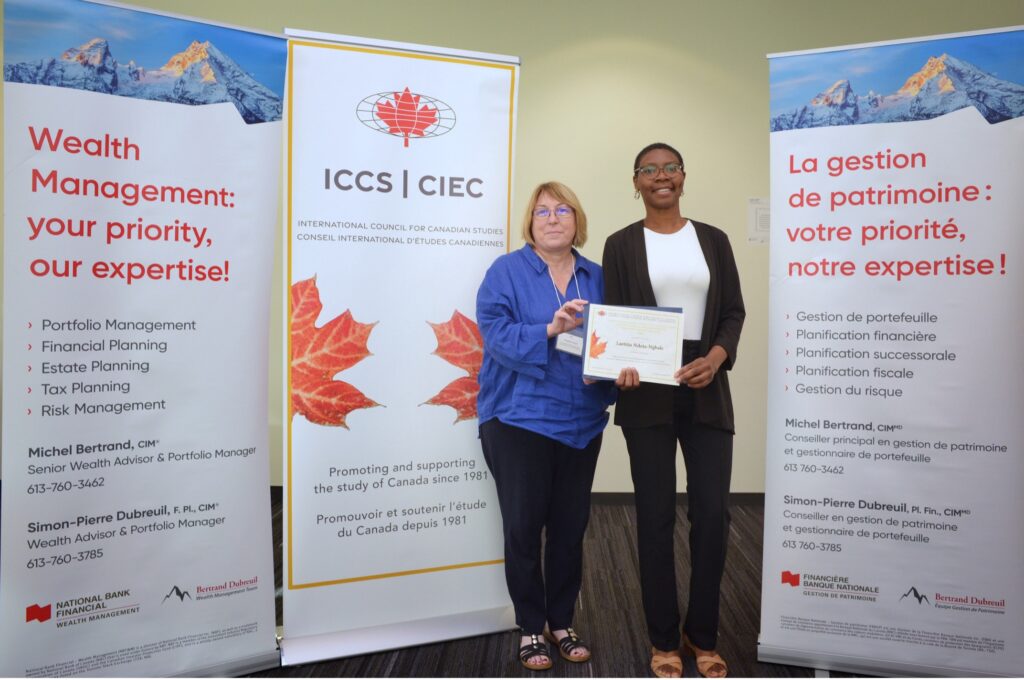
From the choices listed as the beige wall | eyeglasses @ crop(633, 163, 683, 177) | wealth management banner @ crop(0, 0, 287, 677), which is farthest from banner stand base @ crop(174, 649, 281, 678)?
the beige wall

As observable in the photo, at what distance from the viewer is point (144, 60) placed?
1.93m

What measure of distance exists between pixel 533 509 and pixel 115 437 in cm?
126

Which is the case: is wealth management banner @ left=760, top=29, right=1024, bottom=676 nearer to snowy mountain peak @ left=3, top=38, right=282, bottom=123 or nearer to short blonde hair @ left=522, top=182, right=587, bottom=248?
short blonde hair @ left=522, top=182, right=587, bottom=248

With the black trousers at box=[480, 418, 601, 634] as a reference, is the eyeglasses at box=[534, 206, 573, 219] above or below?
above

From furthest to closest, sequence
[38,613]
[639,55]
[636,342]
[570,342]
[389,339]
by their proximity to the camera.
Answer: [639,55], [389,339], [570,342], [636,342], [38,613]

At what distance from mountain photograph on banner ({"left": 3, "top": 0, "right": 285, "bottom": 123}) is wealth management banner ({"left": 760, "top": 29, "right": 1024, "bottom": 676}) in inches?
66.8

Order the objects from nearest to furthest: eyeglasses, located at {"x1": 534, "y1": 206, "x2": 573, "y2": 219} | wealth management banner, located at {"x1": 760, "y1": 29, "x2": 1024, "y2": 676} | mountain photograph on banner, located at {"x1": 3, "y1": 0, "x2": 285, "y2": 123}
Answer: mountain photograph on banner, located at {"x1": 3, "y1": 0, "x2": 285, "y2": 123}, wealth management banner, located at {"x1": 760, "y1": 29, "x2": 1024, "y2": 676}, eyeglasses, located at {"x1": 534, "y1": 206, "x2": 573, "y2": 219}

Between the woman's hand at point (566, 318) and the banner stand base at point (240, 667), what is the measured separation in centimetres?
139

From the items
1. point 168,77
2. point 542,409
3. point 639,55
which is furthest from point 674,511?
point 639,55

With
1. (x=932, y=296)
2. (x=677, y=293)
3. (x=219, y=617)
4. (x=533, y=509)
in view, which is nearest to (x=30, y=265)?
(x=219, y=617)

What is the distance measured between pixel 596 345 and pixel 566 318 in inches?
5.0

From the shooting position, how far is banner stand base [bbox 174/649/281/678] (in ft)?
6.83

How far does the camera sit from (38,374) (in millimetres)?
1823

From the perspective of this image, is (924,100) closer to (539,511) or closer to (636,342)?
(636,342)
